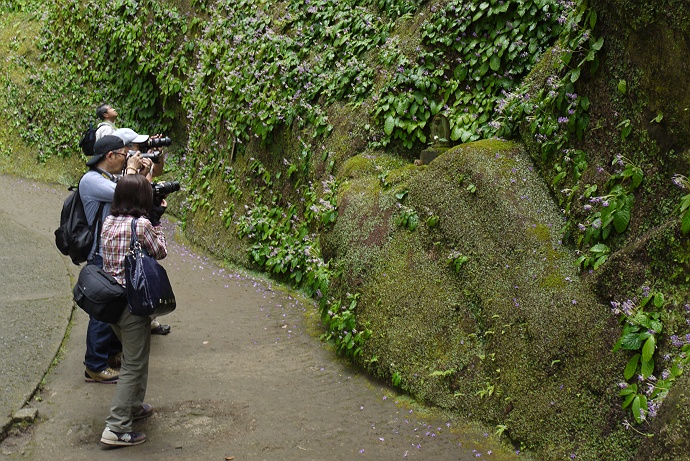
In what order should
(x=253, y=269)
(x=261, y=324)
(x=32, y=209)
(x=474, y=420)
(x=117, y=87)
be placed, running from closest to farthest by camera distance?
1. (x=474, y=420)
2. (x=261, y=324)
3. (x=253, y=269)
4. (x=32, y=209)
5. (x=117, y=87)

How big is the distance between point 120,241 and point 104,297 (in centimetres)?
40

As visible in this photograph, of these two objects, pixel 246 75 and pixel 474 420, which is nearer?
pixel 474 420

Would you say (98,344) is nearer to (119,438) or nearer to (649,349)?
(119,438)

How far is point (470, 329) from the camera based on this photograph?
5.97m

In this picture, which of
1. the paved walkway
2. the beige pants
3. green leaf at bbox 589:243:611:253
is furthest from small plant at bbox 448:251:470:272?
the paved walkway

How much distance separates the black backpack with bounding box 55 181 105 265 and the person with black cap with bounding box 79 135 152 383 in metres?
0.04

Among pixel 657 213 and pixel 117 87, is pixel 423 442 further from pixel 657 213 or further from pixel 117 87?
pixel 117 87

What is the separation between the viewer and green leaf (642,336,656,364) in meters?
4.64

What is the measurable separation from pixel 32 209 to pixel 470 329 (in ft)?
28.0

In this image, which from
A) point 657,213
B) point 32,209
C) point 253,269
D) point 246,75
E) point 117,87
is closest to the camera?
point 657,213

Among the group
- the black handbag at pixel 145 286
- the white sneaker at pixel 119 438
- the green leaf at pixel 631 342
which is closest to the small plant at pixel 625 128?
the green leaf at pixel 631 342

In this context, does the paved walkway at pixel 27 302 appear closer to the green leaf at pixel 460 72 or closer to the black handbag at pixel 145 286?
the black handbag at pixel 145 286

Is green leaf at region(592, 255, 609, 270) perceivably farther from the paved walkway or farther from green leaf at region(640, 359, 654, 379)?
the paved walkway

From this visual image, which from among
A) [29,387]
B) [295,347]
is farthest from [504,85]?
[29,387]
